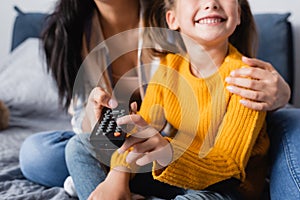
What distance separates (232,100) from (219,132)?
6 cm

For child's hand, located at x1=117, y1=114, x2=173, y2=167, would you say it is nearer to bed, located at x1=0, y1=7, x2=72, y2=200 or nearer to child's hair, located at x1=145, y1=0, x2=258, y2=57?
child's hair, located at x1=145, y1=0, x2=258, y2=57

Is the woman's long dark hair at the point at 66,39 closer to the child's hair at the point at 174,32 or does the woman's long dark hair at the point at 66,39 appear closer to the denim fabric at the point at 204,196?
the child's hair at the point at 174,32

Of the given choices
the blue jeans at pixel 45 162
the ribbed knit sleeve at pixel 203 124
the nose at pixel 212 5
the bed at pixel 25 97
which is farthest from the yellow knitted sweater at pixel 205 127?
the bed at pixel 25 97

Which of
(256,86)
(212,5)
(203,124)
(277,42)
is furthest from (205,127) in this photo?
(277,42)

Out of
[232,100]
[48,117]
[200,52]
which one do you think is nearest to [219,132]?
[232,100]

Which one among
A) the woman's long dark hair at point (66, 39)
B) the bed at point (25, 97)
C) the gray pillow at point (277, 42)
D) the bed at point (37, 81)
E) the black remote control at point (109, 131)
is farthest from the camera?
the gray pillow at point (277, 42)

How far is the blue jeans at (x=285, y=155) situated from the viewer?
0.75 m

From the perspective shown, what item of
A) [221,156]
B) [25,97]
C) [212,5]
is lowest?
[25,97]

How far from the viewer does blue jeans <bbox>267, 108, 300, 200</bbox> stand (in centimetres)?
75

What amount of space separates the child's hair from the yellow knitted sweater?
0.06 meters

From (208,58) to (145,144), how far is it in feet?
0.89

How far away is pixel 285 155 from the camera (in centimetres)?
80

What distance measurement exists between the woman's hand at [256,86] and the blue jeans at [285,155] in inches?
2.3

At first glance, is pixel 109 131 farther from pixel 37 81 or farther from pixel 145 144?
pixel 37 81
